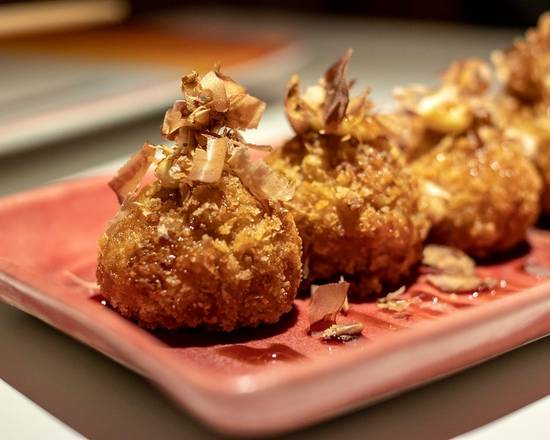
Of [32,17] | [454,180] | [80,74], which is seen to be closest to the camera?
→ [454,180]

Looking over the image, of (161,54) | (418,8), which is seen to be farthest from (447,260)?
(418,8)

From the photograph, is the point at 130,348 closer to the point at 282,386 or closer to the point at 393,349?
the point at 282,386

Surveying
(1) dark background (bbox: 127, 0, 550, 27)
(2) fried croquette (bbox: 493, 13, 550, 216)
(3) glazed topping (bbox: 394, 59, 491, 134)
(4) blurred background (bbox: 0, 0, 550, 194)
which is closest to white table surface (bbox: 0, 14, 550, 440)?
(3) glazed topping (bbox: 394, 59, 491, 134)

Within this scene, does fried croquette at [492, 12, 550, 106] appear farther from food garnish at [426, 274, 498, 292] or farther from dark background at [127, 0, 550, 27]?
dark background at [127, 0, 550, 27]

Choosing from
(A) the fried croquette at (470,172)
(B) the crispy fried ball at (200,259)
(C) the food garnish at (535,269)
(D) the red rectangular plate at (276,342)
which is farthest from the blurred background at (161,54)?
(B) the crispy fried ball at (200,259)

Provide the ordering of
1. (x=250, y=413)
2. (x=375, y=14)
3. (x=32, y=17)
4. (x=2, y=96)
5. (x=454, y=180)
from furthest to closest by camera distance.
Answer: (x=375, y=14) < (x=32, y=17) < (x=2, y=96) < (x=454, y=180) < (x=250, y=413)

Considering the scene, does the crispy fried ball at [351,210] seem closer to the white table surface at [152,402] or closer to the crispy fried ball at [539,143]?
the white table surface at [152,402]

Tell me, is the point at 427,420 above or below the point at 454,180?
below

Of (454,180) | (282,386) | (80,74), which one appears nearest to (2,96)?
(80,74)
